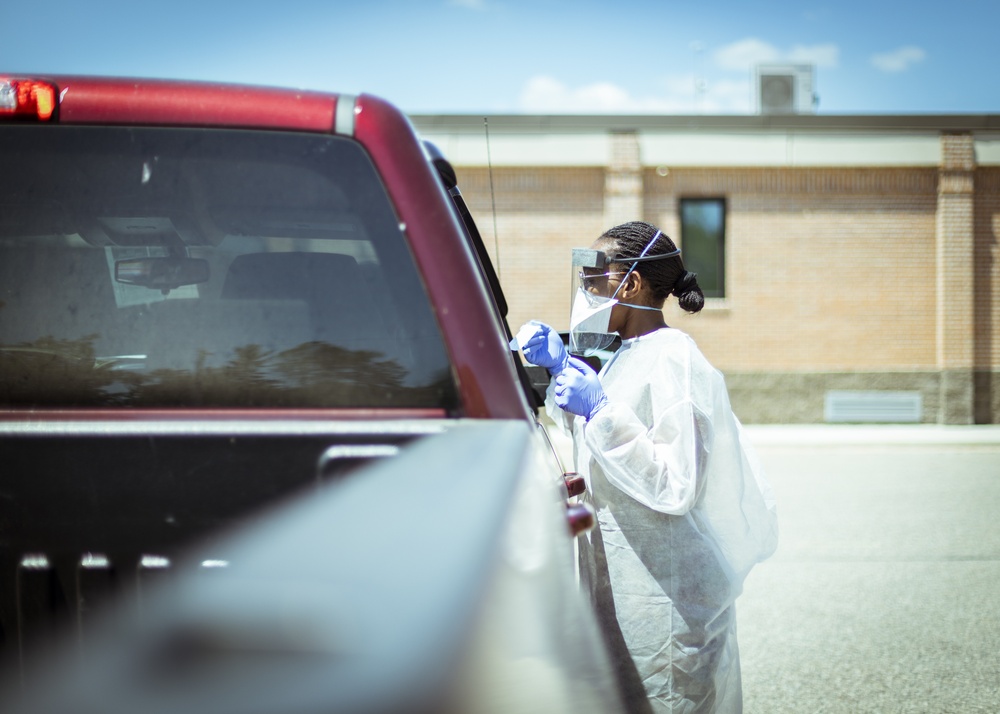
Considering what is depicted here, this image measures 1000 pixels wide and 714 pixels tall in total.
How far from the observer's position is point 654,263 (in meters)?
2.86

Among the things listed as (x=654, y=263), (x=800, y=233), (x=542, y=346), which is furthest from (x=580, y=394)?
(x=800, y=233)

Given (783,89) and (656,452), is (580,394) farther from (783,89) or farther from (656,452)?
(783,89)

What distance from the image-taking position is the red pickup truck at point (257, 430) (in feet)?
2.68

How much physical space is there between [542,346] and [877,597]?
12.8ft

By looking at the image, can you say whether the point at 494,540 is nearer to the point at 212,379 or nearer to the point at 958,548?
the point at 212,379

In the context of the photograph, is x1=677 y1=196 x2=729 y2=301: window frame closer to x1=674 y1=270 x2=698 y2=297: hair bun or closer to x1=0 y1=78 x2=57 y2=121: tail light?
x1=674 y1=270 x2=698 y2=297: hair bun

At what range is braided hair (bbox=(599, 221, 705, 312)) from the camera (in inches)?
112

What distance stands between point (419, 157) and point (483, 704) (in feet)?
3.29

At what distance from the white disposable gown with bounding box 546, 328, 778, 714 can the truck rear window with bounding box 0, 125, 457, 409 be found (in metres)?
1.20

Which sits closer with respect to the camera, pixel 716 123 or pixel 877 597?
pixel 877 597

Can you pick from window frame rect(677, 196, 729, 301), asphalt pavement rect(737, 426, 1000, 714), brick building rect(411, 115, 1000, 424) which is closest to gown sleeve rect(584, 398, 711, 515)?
asphalt pavement rect(737, 426, 1000, 714)

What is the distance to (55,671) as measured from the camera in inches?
38.4

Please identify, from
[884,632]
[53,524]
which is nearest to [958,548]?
[884,632]

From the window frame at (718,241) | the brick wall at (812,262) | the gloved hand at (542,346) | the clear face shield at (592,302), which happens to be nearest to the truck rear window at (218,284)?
the gloved hand at (542,346)
